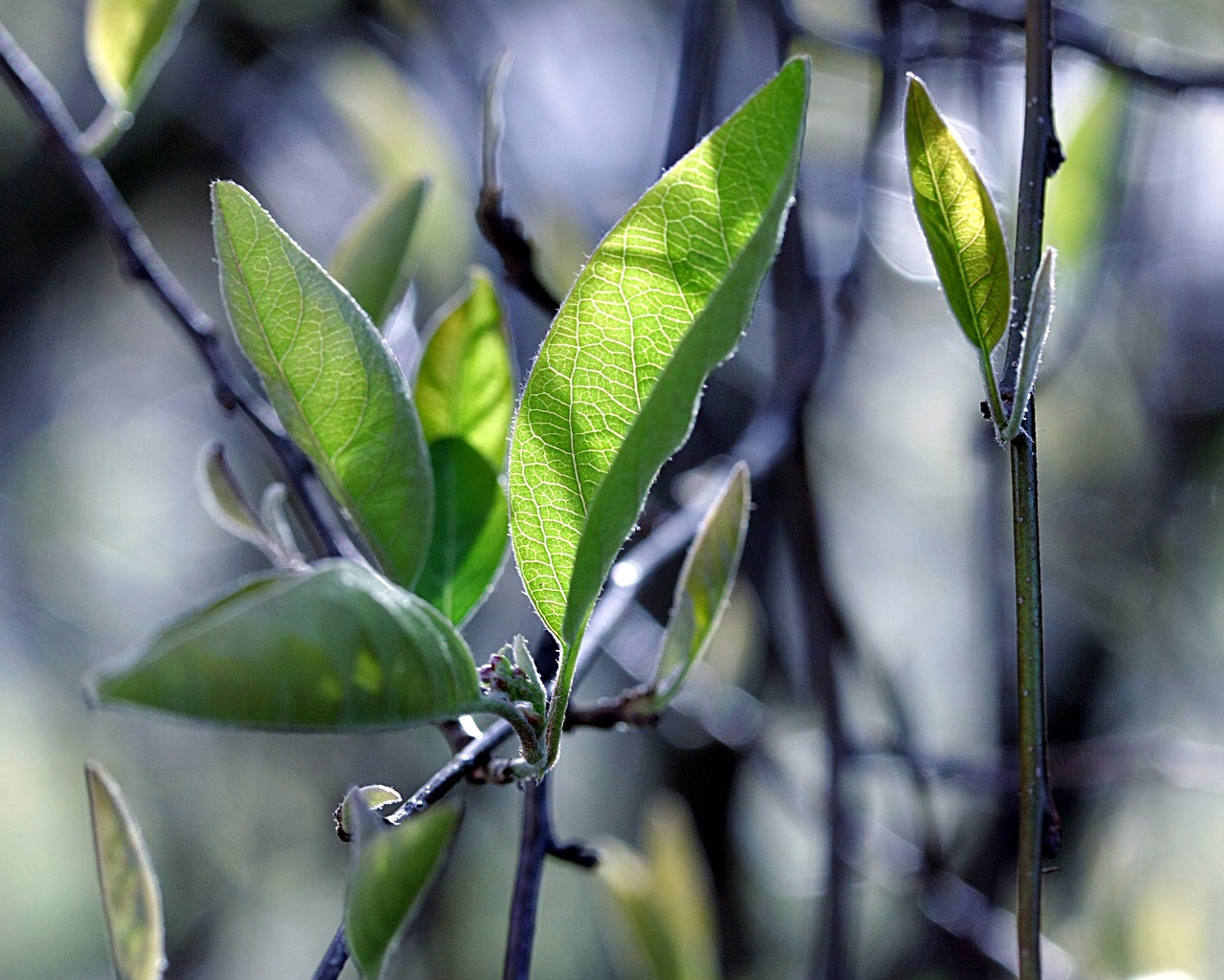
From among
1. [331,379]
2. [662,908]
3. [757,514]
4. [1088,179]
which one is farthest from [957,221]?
[757,514]

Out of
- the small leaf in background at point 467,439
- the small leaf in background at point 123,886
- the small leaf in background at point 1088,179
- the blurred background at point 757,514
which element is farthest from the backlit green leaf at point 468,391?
the small leaf in background at point 1088,179

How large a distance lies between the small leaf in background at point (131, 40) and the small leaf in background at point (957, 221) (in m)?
0.48

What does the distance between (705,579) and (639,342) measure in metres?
0.19

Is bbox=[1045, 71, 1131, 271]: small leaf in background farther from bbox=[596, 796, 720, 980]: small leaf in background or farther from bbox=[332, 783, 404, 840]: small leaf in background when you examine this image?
bbox=[332, 783, 404, 840]: small leaf in background

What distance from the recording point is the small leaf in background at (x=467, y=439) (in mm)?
517

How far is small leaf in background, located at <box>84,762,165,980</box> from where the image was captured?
1.59ft

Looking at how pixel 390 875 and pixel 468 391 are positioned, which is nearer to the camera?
pixel 390 875

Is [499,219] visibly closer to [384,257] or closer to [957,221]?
[384,257]

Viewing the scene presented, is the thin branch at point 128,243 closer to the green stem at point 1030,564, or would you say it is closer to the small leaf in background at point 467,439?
the small leaf in background at point 467,439

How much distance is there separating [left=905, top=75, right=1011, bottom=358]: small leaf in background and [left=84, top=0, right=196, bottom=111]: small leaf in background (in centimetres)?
48

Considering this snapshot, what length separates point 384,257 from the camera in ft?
2.12

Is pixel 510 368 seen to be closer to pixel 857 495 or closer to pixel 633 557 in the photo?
pixel 633 557

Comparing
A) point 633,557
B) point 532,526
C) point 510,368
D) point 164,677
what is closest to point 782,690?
point 633,557

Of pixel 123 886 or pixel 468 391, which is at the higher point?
pixel 468 391
